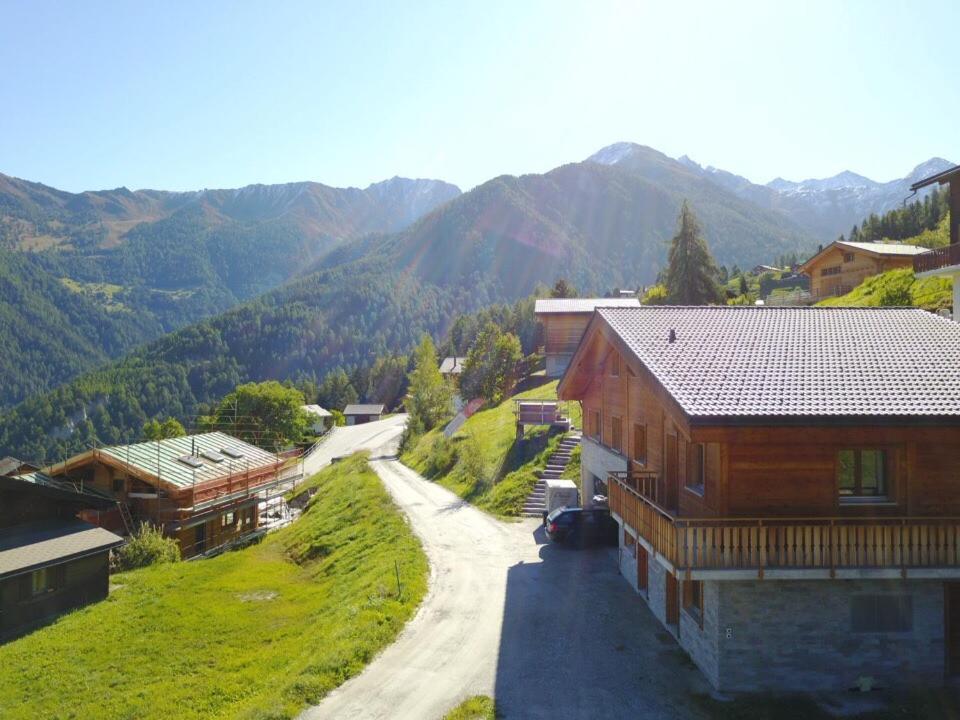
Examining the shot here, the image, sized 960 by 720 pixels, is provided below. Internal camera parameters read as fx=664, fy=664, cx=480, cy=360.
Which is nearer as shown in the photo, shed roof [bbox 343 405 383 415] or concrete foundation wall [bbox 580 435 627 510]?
concrete foundation wall [bbox 580 435 627 510]

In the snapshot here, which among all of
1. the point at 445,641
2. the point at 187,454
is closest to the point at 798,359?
the point at 445,641

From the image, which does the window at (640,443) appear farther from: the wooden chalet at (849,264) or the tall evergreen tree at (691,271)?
the wooden chalet at (849,264)

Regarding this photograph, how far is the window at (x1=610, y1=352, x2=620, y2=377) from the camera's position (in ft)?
78.2

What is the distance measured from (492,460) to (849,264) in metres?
47.9

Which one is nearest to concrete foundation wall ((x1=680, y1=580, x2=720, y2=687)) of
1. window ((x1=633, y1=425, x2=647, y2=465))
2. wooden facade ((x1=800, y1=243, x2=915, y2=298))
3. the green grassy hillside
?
window ((x1=633, y1=425, x2=647, y2=465))

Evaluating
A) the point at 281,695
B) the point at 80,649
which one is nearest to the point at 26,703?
the point at 80,649

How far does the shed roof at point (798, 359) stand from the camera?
44.9 ft

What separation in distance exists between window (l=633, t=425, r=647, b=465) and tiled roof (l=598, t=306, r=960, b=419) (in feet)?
12.0

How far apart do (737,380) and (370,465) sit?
4341 cm

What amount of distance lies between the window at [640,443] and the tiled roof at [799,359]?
3.65m

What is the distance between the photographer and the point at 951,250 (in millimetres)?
29125

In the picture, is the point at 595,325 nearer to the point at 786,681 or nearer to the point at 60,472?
the point at 786,681

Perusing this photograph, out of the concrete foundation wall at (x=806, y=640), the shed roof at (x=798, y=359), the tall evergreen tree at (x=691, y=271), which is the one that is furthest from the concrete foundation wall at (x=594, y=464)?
the tall evergreen tree at (x=691, y=271)

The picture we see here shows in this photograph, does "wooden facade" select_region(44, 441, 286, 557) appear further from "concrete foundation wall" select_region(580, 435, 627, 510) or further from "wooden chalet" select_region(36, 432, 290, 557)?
"concrete foundation wall" select_region(580, 435, 627, 510)
